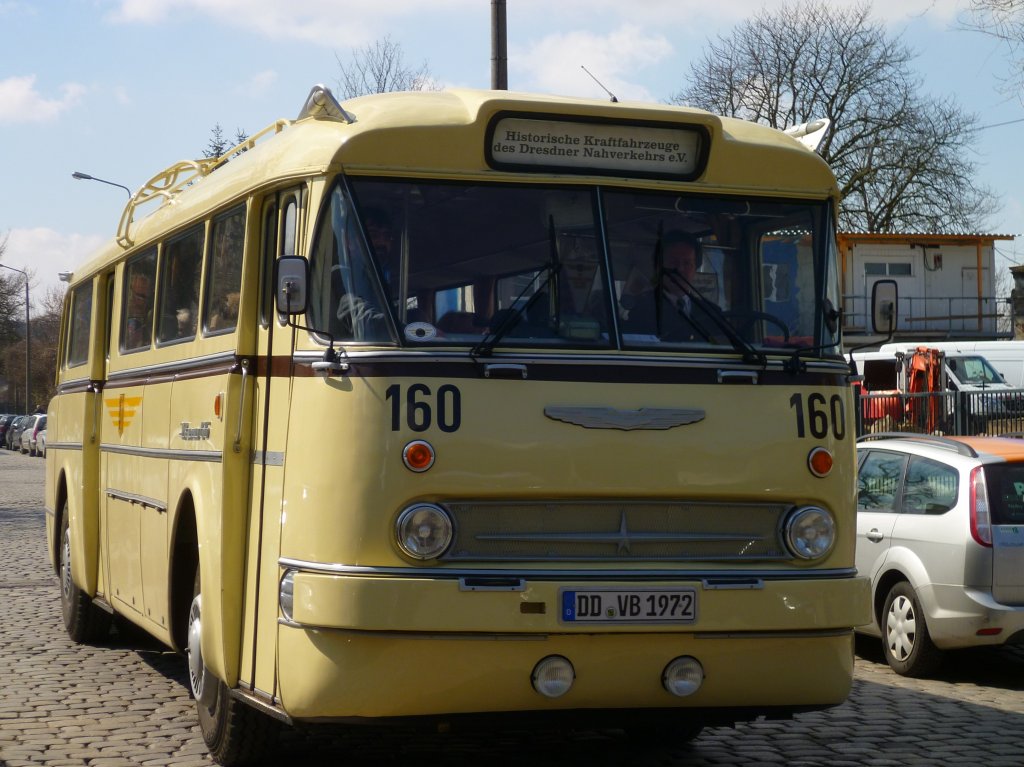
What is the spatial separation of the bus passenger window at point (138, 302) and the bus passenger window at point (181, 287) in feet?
1.23

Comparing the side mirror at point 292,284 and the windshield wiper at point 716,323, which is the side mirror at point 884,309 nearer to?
the windshield wiper at point 716,323

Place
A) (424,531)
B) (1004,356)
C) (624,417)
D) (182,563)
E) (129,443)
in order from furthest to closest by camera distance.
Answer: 1. (1004,356)
2. (129,443)
3. (182,563)
4. (624,417)
5. (424,531)

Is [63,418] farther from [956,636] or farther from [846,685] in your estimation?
[846,685]

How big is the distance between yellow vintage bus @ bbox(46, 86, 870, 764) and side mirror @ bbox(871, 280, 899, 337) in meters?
0.52

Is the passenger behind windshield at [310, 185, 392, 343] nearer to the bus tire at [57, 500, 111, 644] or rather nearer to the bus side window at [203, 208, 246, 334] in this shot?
the bus side window at [203, 208, 246, 334]

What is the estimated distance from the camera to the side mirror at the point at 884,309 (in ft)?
24.5

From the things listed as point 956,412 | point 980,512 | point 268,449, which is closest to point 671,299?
point 268,449

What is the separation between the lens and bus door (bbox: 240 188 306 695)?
6.67m

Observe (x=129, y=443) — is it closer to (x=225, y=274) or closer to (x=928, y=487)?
(x=225, y=274)

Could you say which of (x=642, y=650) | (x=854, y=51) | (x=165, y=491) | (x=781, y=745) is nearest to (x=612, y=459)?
(x=642, y=650)

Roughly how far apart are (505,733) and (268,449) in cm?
250

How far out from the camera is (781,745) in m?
8.21

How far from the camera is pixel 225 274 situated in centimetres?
784

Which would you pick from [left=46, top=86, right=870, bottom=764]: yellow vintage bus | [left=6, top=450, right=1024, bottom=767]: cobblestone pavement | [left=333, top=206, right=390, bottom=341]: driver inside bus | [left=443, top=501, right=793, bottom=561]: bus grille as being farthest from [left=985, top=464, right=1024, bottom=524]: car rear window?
[left=333, top=206, right=390, bottom=341]: driver inside bus
